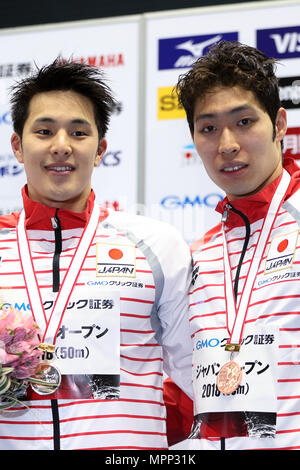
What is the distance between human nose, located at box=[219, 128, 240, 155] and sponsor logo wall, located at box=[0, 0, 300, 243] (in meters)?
1.36

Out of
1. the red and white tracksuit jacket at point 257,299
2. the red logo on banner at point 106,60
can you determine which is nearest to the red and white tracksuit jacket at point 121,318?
the red and white tracksuit jacket at point 257,299

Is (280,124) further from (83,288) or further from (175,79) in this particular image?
(175,79)

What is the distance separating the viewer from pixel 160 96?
13.0ft

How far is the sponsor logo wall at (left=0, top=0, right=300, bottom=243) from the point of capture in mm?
3820

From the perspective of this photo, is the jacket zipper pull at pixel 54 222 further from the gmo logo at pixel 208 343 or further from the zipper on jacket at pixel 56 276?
the gmo logo at pixel 208 343

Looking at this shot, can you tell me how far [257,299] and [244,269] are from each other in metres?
0.14

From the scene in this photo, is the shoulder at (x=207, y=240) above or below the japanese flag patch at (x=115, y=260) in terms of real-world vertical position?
above

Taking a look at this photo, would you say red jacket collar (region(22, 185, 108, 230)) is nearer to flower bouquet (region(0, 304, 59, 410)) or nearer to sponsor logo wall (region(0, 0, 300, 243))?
flower bouquet (region(0, 304, 59, 410))

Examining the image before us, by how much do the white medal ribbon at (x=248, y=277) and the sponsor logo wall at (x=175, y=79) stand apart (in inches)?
53.4

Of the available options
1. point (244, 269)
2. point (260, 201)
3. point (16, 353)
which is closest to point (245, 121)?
point (260, 201)

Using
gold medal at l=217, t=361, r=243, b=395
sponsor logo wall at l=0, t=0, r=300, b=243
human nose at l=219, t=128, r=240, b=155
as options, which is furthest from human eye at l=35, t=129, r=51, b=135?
sponsor logo wall at l=0, t=0, r=300, b=243

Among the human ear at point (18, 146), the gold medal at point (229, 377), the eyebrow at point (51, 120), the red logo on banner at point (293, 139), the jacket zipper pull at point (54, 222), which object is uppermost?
the red logo on banner at point (293, 139)

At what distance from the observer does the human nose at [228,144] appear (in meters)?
2.41
